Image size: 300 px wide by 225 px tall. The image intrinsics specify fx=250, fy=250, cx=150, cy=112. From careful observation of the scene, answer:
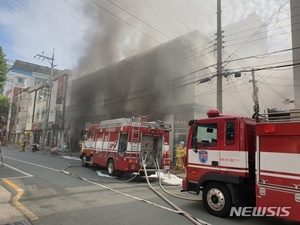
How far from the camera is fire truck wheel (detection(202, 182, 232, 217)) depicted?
4.87 metres

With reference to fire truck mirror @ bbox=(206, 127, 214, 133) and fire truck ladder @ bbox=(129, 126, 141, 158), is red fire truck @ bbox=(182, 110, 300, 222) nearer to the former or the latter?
fire truck mirror @ bbox=(206, 127, 214, 133)

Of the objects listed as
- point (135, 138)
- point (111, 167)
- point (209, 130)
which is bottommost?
point (111, 167)

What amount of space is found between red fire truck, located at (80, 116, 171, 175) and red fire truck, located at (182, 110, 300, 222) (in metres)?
4.23

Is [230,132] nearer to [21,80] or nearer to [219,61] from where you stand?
[219,61]

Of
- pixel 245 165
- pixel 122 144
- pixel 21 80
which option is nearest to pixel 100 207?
pixel 245 165

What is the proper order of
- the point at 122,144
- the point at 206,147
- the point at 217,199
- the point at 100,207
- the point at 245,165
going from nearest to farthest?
1. the point at 245,165
2. the point at 217,199
3. the point at 100,207
4. the point at 206,147
5. the point at 122,144

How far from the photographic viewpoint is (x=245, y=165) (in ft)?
15.7

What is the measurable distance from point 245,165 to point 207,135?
1077mm

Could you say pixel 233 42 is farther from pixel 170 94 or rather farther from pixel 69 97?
pixel 69 97

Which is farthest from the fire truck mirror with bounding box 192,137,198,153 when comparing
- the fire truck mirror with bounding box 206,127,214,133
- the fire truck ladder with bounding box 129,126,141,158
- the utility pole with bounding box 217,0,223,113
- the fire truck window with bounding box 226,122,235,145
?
the utility pole with bounding box 217,0,223,113

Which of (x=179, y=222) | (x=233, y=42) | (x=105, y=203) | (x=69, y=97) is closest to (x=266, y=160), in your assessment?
(x=179, y=222)

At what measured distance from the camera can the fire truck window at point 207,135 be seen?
17.7ft

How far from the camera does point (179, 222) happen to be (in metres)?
4.52

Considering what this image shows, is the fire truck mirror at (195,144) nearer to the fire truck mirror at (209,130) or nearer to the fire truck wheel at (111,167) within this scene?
the fire truck mirror at (209,130)
